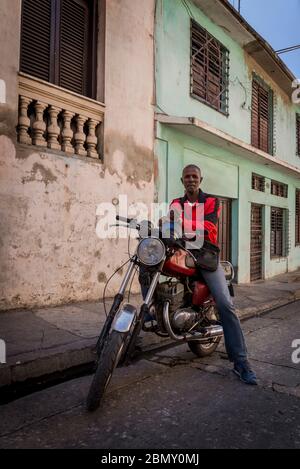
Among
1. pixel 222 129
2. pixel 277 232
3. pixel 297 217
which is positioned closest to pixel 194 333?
pixel 222 129

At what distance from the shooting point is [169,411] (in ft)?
8.40

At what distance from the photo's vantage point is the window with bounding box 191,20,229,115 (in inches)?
320

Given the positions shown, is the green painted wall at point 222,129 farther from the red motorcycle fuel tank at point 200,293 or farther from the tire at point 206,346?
the red motorcycle fuel tank at point 200,293

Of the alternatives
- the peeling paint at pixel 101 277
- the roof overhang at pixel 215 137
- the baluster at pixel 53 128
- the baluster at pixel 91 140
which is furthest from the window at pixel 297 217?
the baluster at pixel 53 128

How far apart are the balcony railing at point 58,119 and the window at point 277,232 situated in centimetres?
781

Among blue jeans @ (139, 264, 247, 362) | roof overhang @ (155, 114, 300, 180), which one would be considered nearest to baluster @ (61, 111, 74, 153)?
roof overhang @ (155, 114, 300, 180)

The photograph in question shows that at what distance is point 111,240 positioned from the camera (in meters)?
6.20

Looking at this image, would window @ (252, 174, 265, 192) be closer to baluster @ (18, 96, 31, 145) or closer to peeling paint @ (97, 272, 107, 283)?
peeling paint @ (97, 272, 107, 283)

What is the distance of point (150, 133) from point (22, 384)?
201 inches

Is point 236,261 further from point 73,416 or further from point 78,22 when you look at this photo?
point 73,416

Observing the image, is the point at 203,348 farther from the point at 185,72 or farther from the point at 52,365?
the point at 185,72

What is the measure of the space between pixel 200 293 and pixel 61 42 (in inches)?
188

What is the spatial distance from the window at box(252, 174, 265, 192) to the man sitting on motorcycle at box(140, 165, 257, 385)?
7.63 m

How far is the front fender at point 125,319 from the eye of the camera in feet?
8.27
